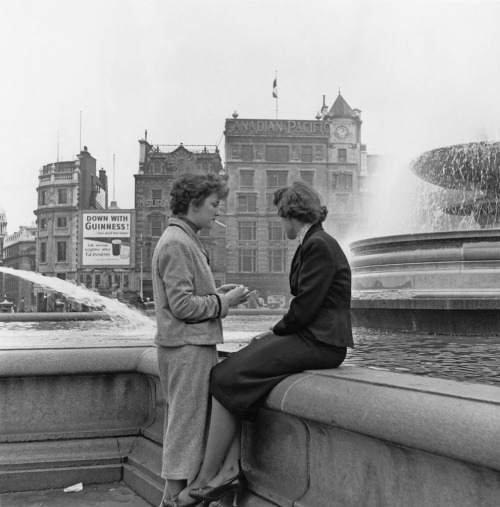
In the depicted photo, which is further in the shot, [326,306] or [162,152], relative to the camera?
[162,152]

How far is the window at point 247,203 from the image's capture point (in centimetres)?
5188

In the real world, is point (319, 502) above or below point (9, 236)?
below

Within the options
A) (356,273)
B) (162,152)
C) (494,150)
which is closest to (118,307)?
(356,273)

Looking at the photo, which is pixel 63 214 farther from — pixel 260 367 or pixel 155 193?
pixel 260 367

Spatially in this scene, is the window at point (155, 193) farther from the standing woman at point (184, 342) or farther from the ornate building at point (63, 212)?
the standing woman at point (184, 342)

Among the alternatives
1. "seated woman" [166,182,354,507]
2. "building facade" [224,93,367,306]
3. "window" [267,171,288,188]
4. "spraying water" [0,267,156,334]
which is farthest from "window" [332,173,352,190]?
"seated woman" [166,182,354,507]

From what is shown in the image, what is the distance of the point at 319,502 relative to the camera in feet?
8.46

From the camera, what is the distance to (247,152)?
52250mm

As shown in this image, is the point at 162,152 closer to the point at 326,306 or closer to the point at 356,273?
the point at 356,273

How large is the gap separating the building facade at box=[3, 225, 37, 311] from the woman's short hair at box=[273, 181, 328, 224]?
63.4 m

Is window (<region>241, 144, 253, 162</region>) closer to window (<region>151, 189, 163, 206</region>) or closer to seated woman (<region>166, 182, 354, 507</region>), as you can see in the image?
window (<region>151, 189, 163, 206</region>)

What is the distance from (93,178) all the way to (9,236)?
33.7 metres

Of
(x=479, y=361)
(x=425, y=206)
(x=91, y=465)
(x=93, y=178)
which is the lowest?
(x=91, y=465)

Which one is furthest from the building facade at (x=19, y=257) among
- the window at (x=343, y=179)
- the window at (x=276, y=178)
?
the window at (x=343, y=179)
